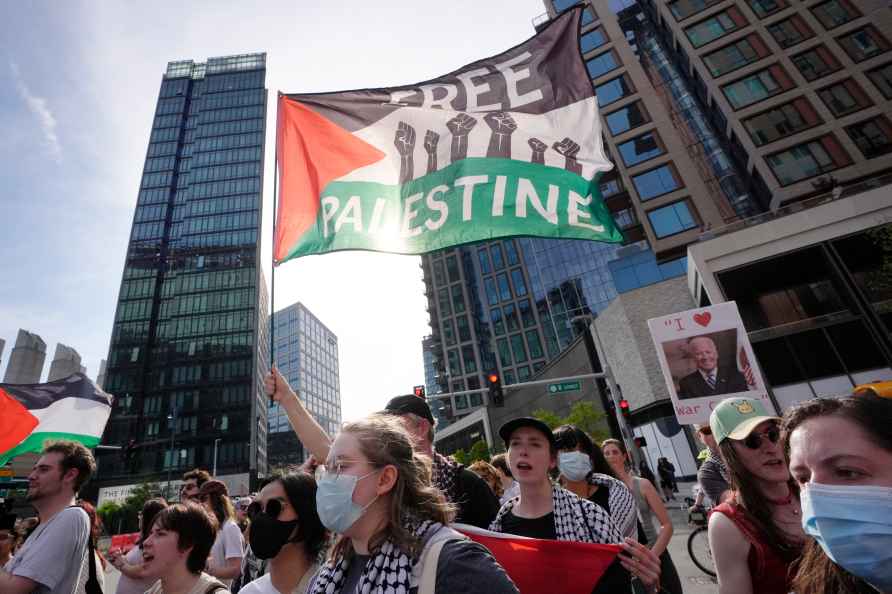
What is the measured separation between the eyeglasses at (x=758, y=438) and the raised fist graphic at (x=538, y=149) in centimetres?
378

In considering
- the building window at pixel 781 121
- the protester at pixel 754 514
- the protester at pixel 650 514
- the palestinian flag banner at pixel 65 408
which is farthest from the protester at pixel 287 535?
the building window at pixel 781 121

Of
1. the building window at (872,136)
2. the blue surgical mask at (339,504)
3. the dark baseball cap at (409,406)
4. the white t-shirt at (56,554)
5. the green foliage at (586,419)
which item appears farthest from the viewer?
the building window at (872,136)

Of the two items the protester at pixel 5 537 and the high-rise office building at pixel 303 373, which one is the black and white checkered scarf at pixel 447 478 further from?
the high-rise office building at pixel 303 373

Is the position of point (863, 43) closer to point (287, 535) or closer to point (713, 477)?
point (713, 477)

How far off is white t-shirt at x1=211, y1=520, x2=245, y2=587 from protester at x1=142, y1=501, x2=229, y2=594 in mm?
1909

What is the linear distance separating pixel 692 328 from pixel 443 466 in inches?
344

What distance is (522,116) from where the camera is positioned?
5.56 m

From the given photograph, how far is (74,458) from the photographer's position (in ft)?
12.3

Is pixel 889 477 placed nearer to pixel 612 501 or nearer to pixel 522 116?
pixel 612 501

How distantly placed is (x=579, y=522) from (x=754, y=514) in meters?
1.07

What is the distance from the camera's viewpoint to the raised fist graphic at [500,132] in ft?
17.5

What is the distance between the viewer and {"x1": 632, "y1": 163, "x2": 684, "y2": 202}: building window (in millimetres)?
35656

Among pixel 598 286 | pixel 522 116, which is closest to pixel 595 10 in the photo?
pixel 598 286

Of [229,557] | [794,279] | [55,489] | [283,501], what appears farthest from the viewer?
[794,279]
